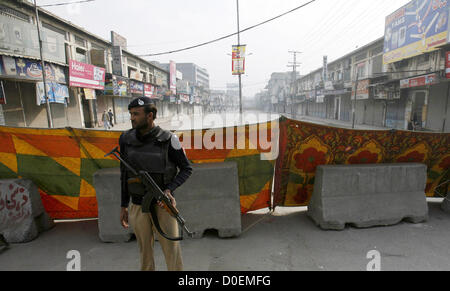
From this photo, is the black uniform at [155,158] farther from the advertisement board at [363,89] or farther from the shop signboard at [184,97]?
→ the shop signboard at [184,97]

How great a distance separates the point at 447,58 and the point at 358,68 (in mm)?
19010

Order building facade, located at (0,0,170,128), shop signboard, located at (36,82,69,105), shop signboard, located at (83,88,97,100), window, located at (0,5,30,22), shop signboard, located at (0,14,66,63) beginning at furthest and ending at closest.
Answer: shop signboard, located at (83,88,97,100), shop signboard, located at (36,82,69,105), window, located at (0,5,30,22), building facade, located at (0,0,170,128), shop signboard, located at (0,14,66,63)

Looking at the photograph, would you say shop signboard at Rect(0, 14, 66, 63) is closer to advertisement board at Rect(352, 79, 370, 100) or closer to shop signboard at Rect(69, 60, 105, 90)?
shop signboard at Rect(69, 60, 105, 90)

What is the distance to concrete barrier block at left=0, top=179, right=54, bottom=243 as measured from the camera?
356 cm

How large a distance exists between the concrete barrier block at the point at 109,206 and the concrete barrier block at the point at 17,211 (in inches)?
41.7

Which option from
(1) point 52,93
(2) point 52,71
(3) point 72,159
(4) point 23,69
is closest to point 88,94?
(2) point 52,71

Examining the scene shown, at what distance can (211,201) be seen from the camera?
3.73 metres

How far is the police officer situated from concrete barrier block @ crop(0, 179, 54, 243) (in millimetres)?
2224

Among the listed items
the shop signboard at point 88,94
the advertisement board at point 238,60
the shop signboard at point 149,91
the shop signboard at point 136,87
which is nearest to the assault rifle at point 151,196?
the advertisement board at point 238,60

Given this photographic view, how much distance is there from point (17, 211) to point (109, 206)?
1.41m

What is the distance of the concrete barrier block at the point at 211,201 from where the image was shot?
367 centimetres

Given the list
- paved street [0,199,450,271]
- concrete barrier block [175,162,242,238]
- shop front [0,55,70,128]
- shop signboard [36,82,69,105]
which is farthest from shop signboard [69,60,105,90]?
concrete barrier block [175,162,242,238]

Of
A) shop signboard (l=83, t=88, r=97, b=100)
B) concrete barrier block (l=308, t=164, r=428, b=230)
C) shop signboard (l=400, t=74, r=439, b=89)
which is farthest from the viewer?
shop signboard (l=83, t=88, r=97, b=100)
